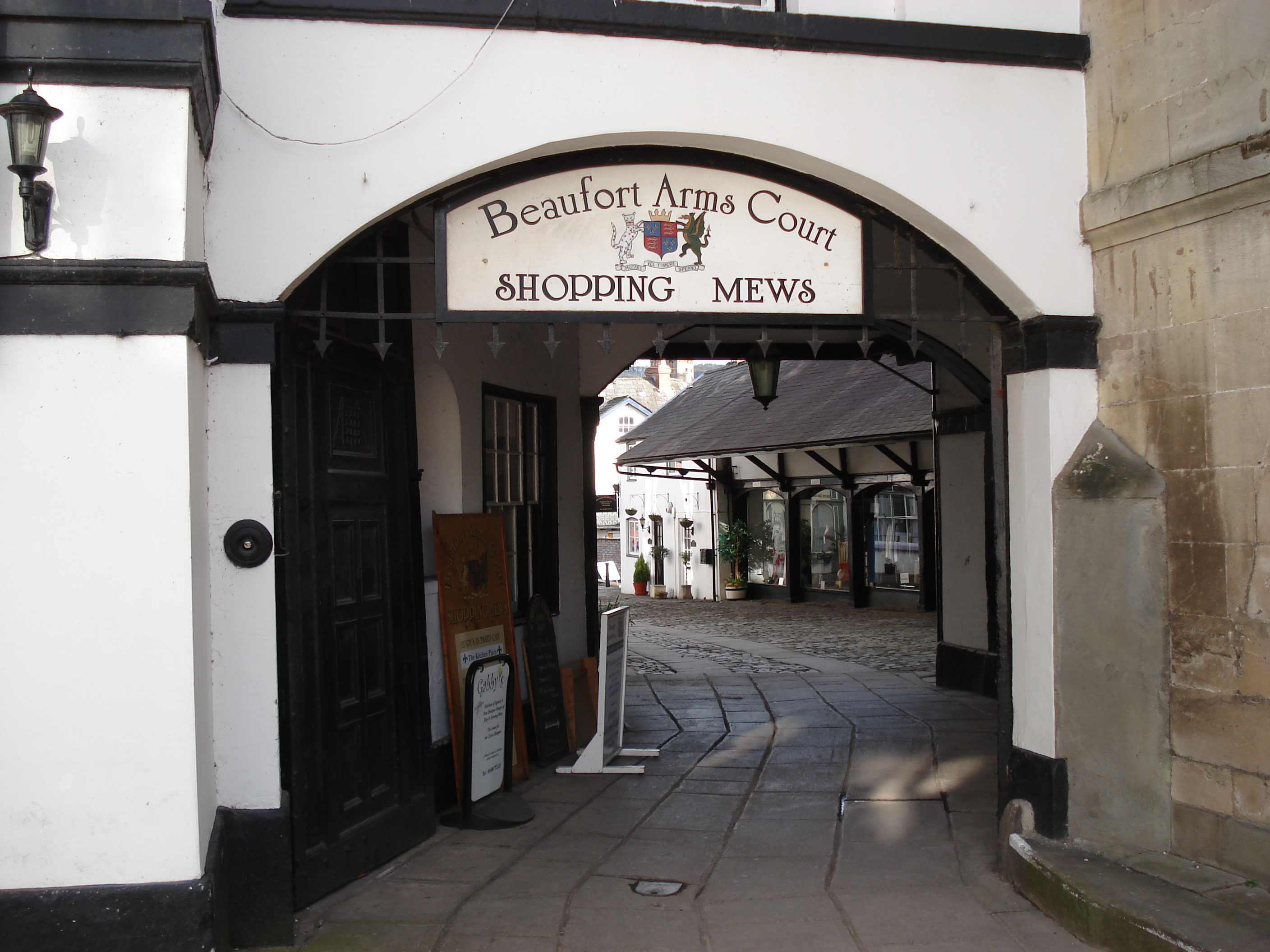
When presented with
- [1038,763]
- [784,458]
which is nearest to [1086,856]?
[1038,763]

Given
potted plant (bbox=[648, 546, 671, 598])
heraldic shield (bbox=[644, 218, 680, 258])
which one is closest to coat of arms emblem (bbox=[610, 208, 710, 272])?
heraldic shield (bbox=[644, 218, 680, 258])

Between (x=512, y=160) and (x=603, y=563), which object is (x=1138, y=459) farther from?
(x=603, y=563)

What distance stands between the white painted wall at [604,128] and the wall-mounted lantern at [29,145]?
75 centimetres

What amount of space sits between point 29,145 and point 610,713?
15.4ft

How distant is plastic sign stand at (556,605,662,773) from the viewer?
666 cm

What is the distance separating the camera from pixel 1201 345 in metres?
4.31

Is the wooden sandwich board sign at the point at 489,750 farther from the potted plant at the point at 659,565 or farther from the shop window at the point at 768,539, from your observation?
the potted plant at the point at 659,565

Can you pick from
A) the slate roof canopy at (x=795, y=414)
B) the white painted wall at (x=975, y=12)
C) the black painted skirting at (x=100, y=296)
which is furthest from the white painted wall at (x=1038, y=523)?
the slate roof canopy at (x=795, y=414)

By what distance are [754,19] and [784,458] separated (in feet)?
53.2

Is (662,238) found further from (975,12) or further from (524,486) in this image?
(524,486)

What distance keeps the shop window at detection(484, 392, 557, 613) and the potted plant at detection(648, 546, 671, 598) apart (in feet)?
55.6

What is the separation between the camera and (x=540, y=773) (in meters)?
6.73

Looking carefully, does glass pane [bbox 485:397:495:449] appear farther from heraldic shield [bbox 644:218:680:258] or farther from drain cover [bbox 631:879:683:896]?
drain cover [bbox 631:879:683:896]

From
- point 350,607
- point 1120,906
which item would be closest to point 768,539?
point 350,607
